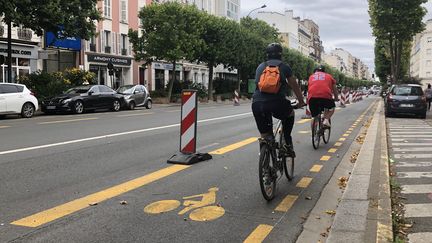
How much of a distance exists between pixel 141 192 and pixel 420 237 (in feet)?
10.9

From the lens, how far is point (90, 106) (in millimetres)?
24953

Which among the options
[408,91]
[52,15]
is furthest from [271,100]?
[52,15]

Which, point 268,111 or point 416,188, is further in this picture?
point 416,188

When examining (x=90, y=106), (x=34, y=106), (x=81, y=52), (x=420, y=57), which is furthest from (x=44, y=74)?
(x=420, y=57)

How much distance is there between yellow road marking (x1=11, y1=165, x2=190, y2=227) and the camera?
16.8 feet

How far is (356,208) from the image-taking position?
5648mm

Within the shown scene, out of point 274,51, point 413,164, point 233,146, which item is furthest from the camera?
point 233,146

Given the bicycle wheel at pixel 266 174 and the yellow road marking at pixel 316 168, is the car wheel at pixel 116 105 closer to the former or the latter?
the yellow road marking at pixel 316 168

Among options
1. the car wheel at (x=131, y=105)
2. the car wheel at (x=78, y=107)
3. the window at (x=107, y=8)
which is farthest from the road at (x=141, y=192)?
the window at (x=107, y=8)

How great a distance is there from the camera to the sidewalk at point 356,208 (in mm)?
4750

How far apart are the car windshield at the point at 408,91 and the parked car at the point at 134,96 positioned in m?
14.1

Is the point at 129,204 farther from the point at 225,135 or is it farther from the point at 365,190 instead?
the point at 225,135

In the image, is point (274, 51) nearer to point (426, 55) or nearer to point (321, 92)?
point (321, 92)

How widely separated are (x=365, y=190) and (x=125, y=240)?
334 centimetres
